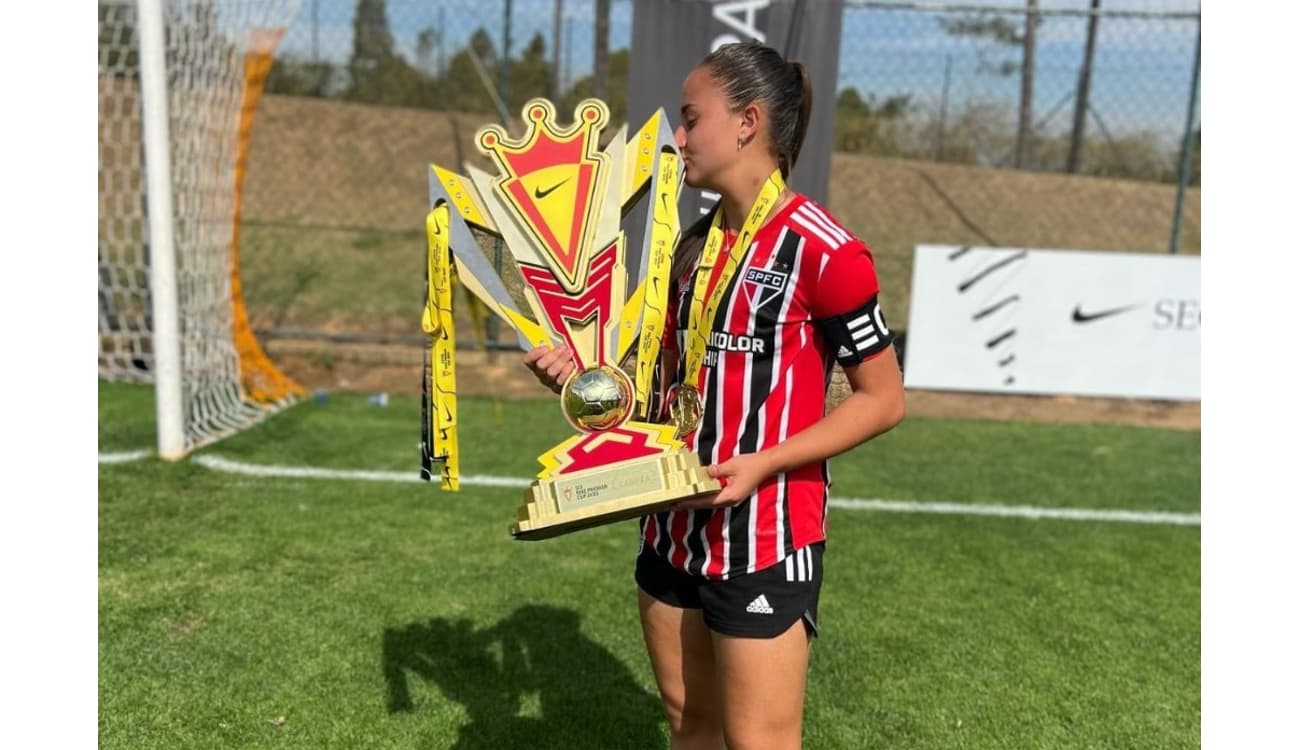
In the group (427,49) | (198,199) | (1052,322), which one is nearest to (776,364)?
(198,199)

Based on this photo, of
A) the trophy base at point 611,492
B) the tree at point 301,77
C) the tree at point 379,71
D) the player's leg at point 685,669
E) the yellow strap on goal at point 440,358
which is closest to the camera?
the trophy base at point 611,492

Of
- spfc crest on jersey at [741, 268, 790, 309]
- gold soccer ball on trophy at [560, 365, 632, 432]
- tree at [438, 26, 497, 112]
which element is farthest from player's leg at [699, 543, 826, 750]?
tree at [438, 26, 497, 112]

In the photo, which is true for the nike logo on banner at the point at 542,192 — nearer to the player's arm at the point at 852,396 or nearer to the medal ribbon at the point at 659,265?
the medal ribbon at the point at 659,265

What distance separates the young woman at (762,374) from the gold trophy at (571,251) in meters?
0.07

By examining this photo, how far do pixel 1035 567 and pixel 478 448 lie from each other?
355 cm

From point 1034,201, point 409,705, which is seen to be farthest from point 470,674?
point 1034,201

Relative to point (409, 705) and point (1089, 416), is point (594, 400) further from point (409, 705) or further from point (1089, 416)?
point (1089, 416)

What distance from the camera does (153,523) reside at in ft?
15.7

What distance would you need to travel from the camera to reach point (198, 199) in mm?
6449

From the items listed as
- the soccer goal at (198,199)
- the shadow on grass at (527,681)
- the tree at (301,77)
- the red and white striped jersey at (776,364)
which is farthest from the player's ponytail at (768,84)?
the tree at (301,77)

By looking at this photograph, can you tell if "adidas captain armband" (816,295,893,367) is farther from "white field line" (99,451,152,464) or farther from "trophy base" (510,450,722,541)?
"white field line" (99,451,152,464)

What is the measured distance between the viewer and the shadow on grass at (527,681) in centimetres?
315

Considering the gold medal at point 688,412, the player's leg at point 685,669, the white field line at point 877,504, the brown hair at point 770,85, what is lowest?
the white field line at point 877,504

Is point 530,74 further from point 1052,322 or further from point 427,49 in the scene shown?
point 1052,322
